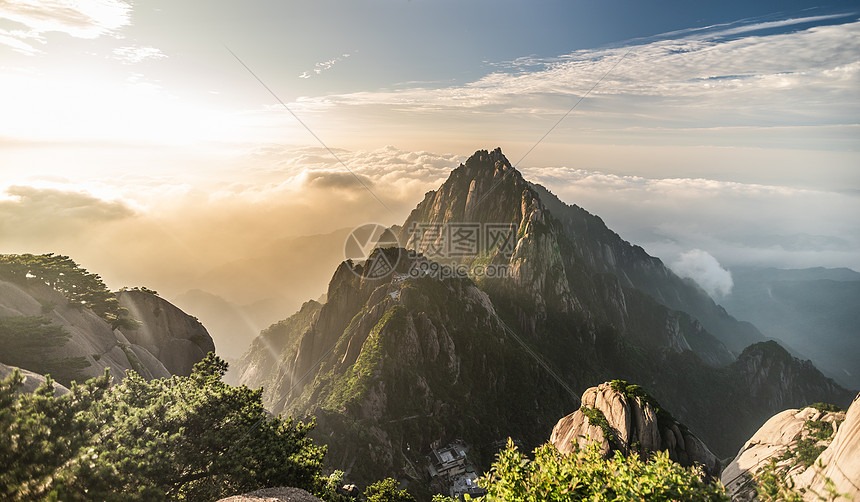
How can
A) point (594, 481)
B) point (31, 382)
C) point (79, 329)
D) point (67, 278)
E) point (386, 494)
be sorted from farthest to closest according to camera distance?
point (386, 494), point (67, 278), point (79, 329), point (31, 382), point (594, 481)

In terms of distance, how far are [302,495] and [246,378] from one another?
188827mm

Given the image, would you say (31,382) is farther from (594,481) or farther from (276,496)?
(594,481)

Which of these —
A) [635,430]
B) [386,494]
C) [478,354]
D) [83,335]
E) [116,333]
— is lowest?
[478,354]

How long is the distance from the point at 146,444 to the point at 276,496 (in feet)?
27.4

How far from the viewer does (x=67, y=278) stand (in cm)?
4194

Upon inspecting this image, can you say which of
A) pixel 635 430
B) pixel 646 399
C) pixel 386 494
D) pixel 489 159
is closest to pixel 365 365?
pixel 386 494

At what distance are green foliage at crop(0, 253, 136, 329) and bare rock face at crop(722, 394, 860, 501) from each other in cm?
6577

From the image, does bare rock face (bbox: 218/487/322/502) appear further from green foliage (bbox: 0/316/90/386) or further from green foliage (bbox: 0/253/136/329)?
green foliage (bbox: 0/253/136/329)

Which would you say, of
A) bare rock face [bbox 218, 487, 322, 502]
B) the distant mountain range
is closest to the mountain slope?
bare rock face [bbox 218, 487, 322, 502]

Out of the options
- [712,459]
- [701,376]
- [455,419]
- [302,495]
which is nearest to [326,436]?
[455,419]

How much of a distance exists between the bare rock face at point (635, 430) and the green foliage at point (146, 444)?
36.4 metres

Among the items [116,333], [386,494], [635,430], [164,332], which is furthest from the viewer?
[164,332]

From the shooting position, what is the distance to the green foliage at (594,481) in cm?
1397

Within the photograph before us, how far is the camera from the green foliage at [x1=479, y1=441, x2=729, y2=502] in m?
14.0
